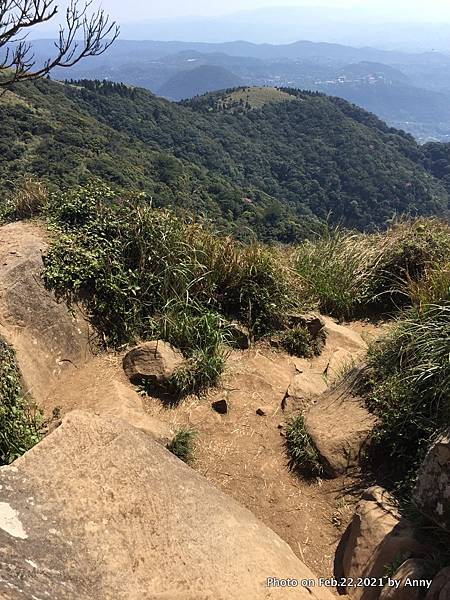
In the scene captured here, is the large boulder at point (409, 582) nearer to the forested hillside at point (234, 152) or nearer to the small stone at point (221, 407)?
the small stone at point (221, 407)

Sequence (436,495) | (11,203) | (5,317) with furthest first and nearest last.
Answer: (11,203) → (5,317) → (436,495)

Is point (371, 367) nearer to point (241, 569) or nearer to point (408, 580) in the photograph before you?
point (408, 580)

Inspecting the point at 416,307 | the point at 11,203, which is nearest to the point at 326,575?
the point at 416,307

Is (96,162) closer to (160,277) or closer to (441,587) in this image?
(160,277)

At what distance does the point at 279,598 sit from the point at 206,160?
8593 cm

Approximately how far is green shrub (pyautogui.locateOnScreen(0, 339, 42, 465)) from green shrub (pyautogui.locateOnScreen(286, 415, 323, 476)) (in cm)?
186

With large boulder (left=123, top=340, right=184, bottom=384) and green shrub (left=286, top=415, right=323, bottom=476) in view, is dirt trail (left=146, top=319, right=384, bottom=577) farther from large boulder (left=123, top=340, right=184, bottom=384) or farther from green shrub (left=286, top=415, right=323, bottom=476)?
large boulder (left=123, top=340, right=184, bottom=384)

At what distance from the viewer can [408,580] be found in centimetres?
235

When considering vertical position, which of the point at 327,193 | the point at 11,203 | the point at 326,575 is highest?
the point at 11,203

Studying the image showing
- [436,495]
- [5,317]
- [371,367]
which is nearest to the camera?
[436,495]

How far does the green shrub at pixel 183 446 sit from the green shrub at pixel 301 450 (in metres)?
0.77

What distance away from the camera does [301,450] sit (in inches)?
146

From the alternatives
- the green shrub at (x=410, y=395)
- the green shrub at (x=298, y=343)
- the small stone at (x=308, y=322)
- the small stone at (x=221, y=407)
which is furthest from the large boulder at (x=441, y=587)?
the small stone at (x=308, y=322)

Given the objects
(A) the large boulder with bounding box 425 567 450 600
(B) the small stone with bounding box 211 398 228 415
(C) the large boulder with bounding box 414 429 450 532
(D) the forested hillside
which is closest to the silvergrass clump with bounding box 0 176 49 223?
(B) the small stone with bounding box 211 398 228 415
